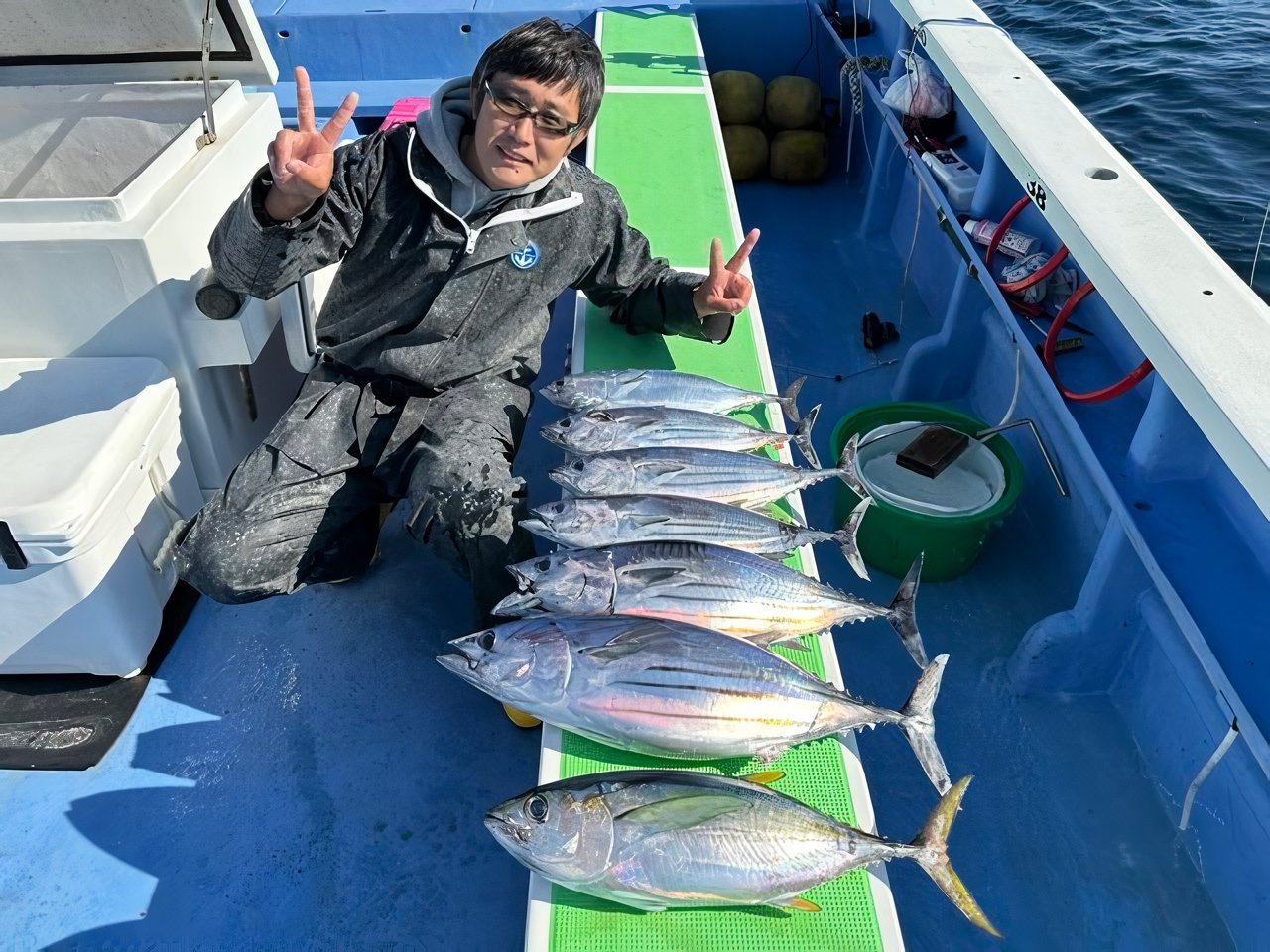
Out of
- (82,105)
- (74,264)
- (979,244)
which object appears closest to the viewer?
(74,264)

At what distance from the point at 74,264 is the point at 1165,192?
695cm

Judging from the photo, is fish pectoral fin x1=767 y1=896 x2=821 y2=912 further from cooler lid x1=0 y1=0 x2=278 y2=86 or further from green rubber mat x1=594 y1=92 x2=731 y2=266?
cooler lid x1=0 y1=0 x2=278 y2=86

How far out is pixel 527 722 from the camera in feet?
7.80

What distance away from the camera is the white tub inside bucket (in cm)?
279

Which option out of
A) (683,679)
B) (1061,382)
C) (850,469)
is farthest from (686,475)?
(1061,382)

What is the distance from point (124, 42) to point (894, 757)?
327cm

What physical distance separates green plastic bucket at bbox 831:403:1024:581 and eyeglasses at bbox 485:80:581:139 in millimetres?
1409

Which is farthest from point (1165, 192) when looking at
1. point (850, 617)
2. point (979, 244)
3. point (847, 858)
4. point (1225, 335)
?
point (847, 858)

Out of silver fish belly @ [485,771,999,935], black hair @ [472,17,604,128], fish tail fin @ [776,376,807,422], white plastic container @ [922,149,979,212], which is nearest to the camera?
silver fish belly @ [485,771,999,935]

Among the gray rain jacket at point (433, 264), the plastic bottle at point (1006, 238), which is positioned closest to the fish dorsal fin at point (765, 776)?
the gray rain jacket at point (433, 264)

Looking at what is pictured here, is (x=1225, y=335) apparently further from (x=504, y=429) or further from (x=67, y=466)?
(x=67, y=466)

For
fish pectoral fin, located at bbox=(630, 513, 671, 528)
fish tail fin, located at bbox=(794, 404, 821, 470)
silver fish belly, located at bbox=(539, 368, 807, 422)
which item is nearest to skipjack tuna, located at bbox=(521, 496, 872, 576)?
fish pectoral fin, located at bbox=(630, 513, 671, 528)

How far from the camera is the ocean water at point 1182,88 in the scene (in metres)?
6.36

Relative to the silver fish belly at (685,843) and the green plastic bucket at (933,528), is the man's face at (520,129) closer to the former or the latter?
the green plastic bucket at (933,528)
